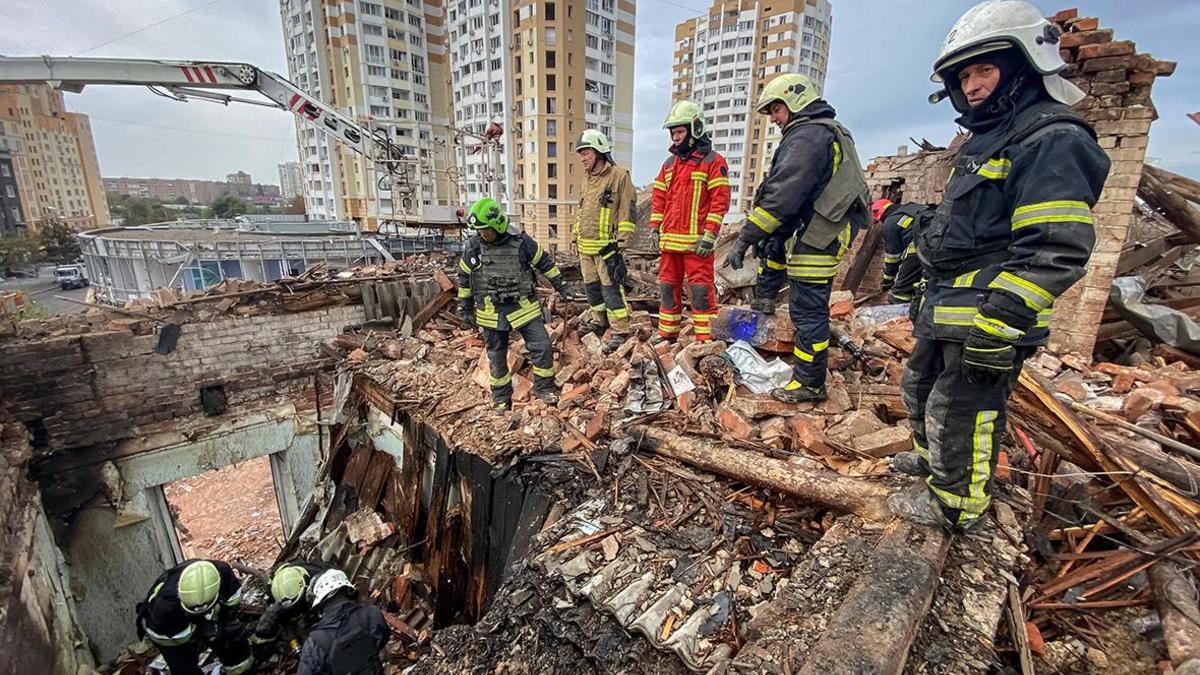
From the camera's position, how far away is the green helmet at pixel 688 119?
12.3 feet

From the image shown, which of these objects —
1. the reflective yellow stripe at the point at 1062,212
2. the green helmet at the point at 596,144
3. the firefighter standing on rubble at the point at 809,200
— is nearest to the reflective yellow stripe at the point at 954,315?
the reflective yellow stripe at the point at 1062,212

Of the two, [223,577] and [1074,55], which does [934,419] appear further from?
[223,577]

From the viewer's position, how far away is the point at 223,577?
4469 mm

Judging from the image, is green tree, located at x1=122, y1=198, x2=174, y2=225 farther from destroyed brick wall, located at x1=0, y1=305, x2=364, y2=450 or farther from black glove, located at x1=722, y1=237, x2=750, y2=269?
black glove, located at x1=722, y1=237, x2=750, y2=269

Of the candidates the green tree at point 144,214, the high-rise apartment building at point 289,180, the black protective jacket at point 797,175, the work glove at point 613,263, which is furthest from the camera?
the high-rise apartment building at point 289,180

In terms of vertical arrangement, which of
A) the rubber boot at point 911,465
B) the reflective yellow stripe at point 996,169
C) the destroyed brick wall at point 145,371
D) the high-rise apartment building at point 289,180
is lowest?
the destroyed brick wall at point 145,371

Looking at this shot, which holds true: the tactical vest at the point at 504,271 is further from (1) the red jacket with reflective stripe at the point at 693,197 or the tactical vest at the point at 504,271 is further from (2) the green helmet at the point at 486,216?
(1) the red jacket with reflective stripe at the point at 693,197

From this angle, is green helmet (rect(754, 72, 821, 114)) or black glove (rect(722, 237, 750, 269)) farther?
black glove (rect(722, 237, 750, 269))

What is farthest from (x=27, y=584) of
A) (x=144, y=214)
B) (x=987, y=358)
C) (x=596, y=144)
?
(x=144, y=214)

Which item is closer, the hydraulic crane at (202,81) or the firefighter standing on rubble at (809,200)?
the firefighter standing on rubble at (809,200)

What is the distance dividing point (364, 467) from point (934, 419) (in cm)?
572

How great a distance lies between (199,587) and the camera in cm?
416

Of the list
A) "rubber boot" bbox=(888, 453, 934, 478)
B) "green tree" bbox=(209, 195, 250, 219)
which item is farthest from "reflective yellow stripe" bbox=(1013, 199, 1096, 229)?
"green tree" bbox=(209, 195, 250, 219)

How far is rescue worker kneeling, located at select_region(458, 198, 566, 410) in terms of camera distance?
418cm
